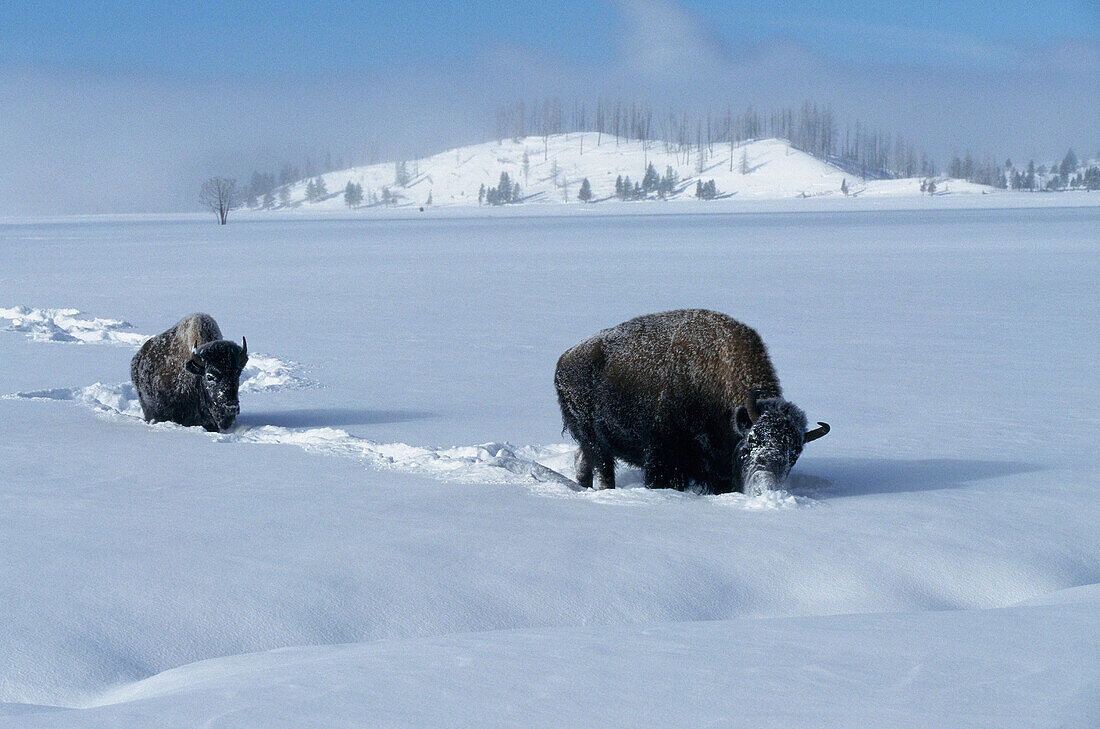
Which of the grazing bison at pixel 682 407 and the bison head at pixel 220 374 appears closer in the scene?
the grazing bison at pixel 682 407

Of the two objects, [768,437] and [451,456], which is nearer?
[768,437]

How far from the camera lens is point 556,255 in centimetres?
3906

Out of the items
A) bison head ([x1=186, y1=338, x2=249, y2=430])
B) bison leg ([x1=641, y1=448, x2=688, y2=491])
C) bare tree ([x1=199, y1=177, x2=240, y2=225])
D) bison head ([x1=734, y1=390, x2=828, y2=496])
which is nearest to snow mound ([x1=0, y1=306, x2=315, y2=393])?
bison head ([x1=186, y1=338, x2=249, y2=430])

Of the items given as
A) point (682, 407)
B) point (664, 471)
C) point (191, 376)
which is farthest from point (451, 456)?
point (191, 376)

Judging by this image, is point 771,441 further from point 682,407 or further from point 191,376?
point 191,376

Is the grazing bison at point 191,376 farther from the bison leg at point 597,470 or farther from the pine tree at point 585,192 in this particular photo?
the pine tree at point 585,192

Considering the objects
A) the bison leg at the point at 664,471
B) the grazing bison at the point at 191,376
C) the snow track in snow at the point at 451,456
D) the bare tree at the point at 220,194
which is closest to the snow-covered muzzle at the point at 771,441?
the snow track in snow at the point at 451,456

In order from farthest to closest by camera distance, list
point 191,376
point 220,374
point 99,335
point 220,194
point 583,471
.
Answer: point 220,194
point 99,335
point 191,376
point 220,374
point 583,471

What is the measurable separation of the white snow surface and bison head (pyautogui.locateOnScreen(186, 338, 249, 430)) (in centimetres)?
31

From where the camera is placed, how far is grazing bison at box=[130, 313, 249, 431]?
9.23 m

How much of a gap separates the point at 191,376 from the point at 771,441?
237 inches

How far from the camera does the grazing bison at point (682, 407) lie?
255 inches

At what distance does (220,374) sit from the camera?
9.20 metres

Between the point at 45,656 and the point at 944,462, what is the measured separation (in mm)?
6470
